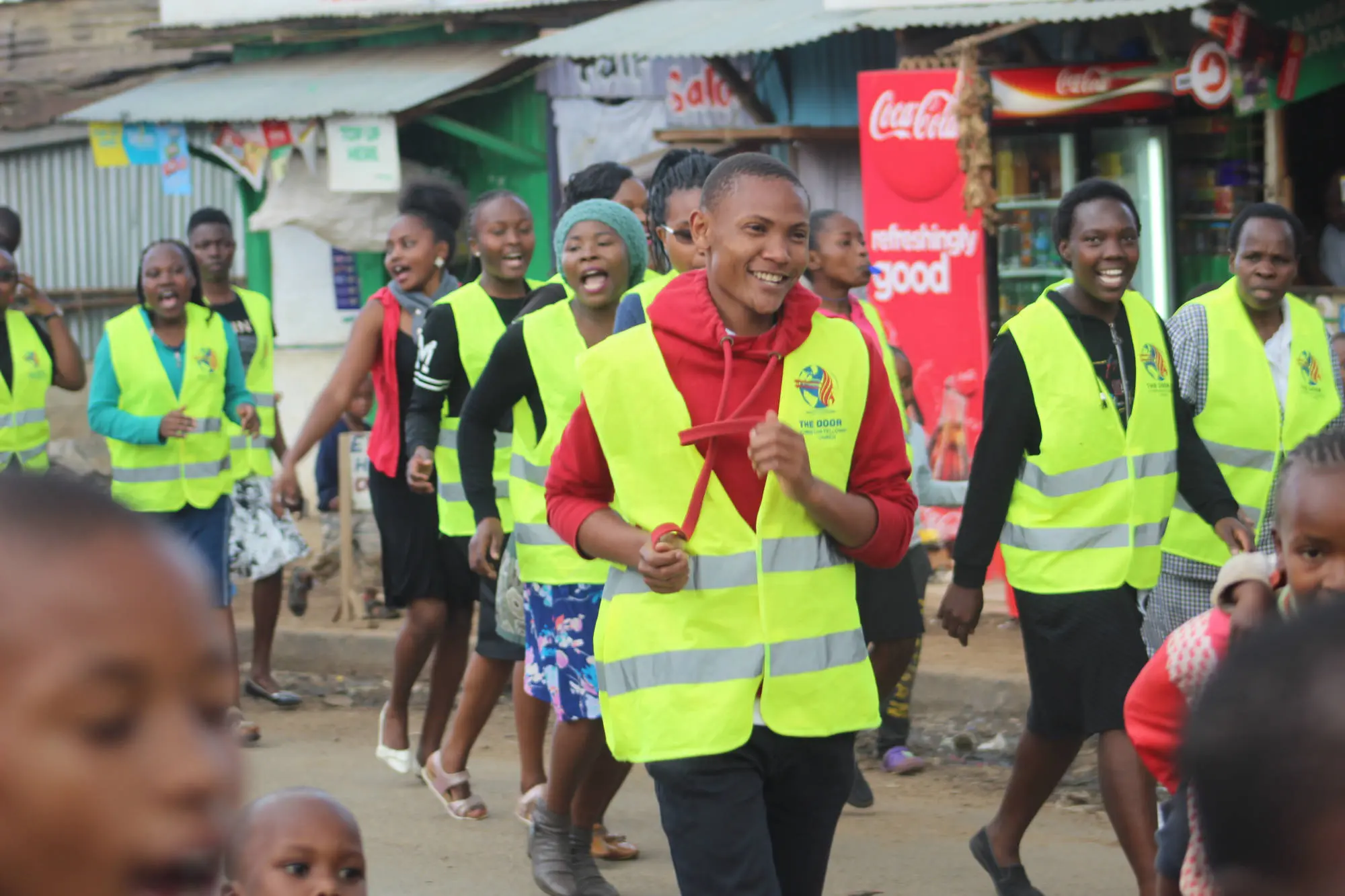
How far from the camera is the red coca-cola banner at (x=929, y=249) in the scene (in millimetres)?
10070

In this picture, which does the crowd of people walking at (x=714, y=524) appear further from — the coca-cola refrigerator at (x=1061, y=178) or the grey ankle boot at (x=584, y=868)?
the coca-cola refrigerator at (x=1061, y=178)

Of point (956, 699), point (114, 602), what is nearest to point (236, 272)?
point (956, 699)

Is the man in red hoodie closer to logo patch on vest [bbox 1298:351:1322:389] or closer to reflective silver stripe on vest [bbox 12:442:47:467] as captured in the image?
logo patch on vest [bbox 1298:351:1322:389]

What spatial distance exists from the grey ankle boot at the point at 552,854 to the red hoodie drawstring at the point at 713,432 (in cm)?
208

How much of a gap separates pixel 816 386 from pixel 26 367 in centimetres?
618

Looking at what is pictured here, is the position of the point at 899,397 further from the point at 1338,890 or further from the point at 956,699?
the point at 1338,890

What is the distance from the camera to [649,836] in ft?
20.9

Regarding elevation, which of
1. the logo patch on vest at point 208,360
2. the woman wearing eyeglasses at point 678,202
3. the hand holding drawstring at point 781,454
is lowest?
the hand holding drawstring at point 781,454

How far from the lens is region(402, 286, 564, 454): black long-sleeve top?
6.31m

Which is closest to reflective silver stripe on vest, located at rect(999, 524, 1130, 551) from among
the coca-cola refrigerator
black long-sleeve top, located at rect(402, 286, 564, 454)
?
black long-sleeve top, located at rect(402, 286, 564, 454)

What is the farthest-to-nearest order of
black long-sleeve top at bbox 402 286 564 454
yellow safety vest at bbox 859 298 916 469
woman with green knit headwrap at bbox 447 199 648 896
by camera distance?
yellow safety vest at bbox 859 298 916 469
black long-sleeve top at bbox 402 286 564 454
woman with green knit headwrap at bbox 447 199 648 896

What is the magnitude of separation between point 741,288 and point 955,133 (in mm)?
6363

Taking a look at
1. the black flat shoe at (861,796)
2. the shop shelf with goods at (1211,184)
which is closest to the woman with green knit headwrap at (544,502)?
the black flat shoe at (861,796)

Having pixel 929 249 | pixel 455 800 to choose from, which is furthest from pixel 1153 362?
pixel 929 249
